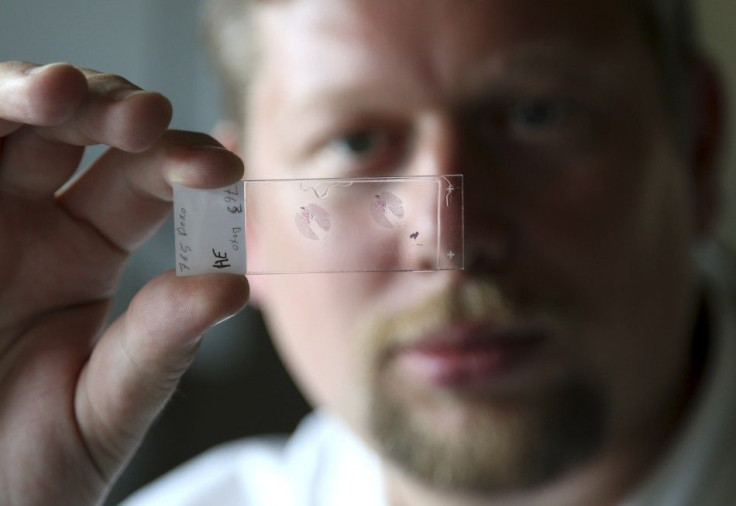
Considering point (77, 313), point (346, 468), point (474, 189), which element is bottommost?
point (346, 468)

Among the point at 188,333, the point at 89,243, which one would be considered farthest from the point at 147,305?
the point at 89,243

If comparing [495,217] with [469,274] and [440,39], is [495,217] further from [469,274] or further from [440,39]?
[440,39]

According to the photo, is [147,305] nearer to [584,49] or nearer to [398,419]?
[398,419]

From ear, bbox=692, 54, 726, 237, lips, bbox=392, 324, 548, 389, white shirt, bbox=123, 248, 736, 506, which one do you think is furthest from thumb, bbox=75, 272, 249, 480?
ear, bbox=692, 54, 726, 237

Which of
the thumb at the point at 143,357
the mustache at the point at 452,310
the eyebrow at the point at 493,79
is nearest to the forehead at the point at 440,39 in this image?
the eyebrow at the point at 493,79

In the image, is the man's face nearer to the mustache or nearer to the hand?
the mustache

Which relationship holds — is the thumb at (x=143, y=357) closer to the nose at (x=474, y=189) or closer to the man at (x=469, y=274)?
the man at (x=469, y=274)

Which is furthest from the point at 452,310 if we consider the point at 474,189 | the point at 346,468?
the point at 346,468
